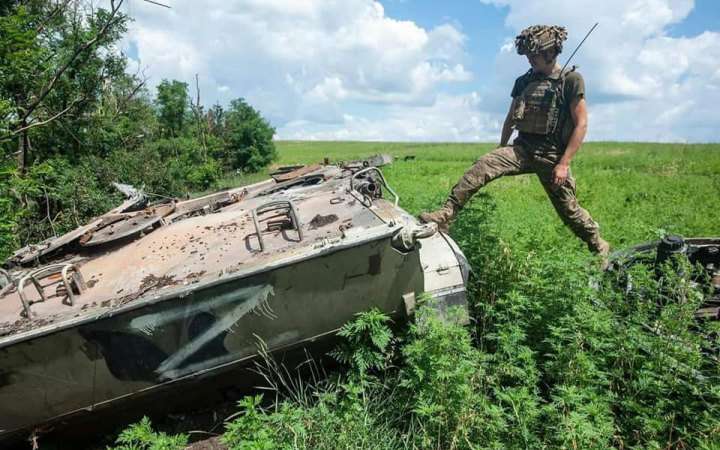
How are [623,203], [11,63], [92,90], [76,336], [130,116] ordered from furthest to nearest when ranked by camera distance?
1. [130,116]
2. [92,90]
3. [623,203]
4. [11,63]
5. [76,336]

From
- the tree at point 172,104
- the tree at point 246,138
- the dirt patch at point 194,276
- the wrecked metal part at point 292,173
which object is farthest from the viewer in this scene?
the tree at point 246,138

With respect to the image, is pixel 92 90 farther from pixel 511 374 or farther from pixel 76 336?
pixel 511 374

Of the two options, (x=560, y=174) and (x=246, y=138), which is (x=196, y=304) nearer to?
(x=560, y=174)

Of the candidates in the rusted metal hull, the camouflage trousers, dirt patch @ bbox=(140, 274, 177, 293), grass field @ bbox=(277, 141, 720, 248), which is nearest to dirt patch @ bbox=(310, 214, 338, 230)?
the rusted metal hull

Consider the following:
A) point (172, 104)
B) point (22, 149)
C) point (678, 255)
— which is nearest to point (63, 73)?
point (22, 149)

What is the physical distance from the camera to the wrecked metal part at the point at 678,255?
11.7ft

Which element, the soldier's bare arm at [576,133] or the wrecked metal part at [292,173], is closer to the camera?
the soldier's bare arm at [576,133]

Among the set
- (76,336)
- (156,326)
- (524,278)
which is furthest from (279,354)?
(524,278)

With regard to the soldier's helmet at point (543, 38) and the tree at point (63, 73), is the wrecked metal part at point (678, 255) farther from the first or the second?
the tree at point (63, 73)

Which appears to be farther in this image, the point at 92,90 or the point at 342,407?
the point at 92,90

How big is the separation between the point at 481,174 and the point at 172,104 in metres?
20.6

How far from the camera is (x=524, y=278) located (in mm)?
4082

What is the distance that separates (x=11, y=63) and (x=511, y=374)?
7.24m

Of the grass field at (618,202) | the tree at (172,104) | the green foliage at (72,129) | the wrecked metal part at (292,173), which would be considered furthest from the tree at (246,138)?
the wrecked metal part at (292,173)
